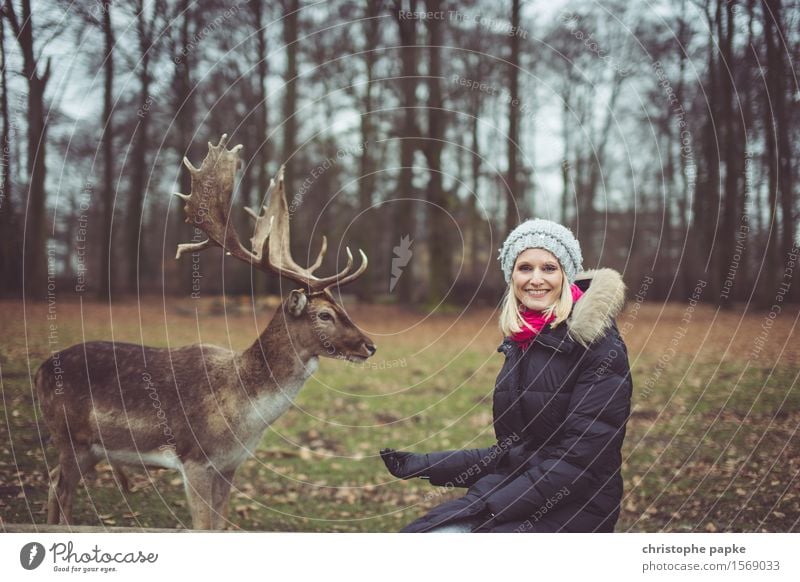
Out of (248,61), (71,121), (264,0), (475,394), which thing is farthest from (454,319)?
(71,121)

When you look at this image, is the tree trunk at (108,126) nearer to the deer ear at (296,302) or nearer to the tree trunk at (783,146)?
the deer ear at (296,302)

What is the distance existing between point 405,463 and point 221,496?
1161mm

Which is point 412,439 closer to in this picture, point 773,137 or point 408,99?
point 773,137

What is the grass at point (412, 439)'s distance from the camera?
3912mm

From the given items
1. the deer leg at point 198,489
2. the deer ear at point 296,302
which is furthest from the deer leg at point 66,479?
the deer ear at point 296,302

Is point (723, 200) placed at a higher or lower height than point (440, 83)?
lower

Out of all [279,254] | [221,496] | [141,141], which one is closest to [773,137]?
[279,254]

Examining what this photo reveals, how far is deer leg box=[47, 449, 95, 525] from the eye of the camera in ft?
10.5

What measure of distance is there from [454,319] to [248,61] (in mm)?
5652

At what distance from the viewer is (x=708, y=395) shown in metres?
6.09

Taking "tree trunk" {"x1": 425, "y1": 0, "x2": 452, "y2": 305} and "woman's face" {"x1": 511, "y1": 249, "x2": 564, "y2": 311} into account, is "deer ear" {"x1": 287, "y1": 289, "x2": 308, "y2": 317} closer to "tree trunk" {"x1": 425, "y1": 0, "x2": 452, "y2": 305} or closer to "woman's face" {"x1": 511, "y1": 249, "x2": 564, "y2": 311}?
"woman's face" {"x1": 511, "y1": 249, "x2": 564, "y2": 311}

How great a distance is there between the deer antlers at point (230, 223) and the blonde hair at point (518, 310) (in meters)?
0.97
